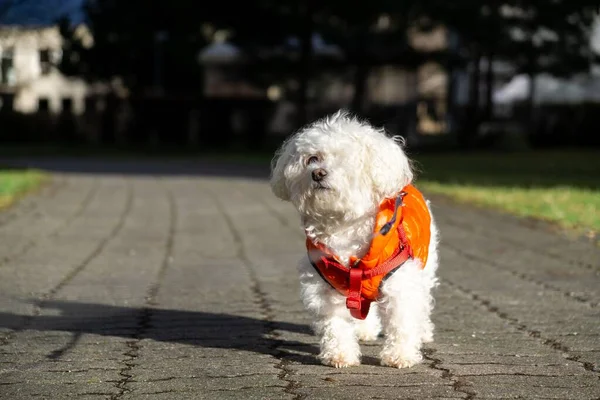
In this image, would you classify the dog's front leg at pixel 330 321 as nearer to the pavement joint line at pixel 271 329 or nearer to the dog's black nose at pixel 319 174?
the pavement joint line at pixel 271 329

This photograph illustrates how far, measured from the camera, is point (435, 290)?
7312 mm

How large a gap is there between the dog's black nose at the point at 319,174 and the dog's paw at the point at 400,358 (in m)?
0.87

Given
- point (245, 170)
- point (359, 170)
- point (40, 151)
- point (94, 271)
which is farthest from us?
point (40, 151)

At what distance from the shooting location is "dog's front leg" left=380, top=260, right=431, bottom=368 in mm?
4910

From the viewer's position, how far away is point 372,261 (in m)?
4.90

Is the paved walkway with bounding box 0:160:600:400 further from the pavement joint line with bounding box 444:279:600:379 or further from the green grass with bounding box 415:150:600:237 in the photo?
the green grass with bounding box 415:150:600:237

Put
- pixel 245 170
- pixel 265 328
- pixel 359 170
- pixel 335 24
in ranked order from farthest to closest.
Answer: pixel 335 24 → pixel 245 170 → pixel 265 328 → pixel 359 170

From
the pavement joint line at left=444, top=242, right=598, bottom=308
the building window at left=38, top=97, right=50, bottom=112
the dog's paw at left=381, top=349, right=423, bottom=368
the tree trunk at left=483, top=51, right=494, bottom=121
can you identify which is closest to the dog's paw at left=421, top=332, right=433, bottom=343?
the dog's paw at left=381, top=349, right=423, bottom=368

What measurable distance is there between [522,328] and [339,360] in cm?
145

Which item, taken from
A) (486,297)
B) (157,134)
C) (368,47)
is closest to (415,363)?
(486,297)

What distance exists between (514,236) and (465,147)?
837 inches

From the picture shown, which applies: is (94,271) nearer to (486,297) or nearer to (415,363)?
(486,297)

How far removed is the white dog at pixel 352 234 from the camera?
15.6 ft

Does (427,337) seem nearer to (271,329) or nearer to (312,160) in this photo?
(271,329)
